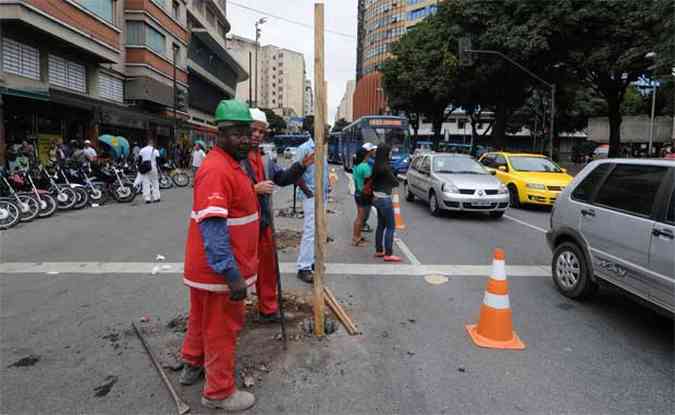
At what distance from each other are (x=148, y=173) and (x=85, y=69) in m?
11.3

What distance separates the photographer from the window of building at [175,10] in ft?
105

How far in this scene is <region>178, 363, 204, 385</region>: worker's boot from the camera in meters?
3.27

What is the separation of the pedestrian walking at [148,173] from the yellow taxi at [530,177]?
9.63 meters

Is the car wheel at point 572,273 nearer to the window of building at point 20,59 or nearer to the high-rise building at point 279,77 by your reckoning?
the window of building at point 20,59

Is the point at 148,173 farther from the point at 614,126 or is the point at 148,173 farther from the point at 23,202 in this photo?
the point at 614,126

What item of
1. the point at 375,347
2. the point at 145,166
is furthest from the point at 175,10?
the point at 375,347

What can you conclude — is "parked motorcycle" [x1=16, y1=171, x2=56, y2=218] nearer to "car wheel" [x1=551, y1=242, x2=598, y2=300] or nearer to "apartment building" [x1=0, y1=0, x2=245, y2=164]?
"apartment building" [x1=0, y1=0, x2=245, y2=164]

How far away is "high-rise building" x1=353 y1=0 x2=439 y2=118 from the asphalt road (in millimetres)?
78995

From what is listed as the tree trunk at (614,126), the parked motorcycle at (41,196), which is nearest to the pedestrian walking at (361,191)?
the parked motorcycle at (41,196)

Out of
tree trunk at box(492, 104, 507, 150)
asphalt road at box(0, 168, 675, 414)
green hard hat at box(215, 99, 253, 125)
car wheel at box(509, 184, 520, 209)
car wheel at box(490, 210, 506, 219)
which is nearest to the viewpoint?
green hard hat at box(215, 99, 253, 125)

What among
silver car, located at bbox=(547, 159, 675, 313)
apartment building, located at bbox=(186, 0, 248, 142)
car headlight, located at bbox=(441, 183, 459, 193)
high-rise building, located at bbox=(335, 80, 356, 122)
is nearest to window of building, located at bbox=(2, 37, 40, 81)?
car headlight, located at bbox=(441, 183, 459, 193)

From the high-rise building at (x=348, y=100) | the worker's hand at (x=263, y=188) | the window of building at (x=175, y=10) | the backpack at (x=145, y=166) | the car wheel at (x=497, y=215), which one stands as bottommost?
the car wheel at (x=497, y=215)


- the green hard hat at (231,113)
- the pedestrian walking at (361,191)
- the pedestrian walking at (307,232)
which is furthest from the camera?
the pedestrian walking at (361,191)

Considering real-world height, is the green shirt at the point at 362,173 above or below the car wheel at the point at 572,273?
above
